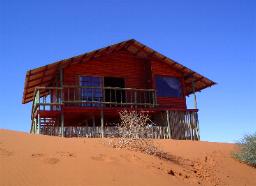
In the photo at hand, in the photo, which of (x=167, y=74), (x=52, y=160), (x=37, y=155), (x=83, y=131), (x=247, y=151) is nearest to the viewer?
(x=52, y=160)

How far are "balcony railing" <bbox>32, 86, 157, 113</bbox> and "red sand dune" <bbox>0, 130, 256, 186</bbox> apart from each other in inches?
213

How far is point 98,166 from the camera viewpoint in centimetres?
1240

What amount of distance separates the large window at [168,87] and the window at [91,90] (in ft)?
11.8

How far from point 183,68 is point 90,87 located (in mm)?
6545

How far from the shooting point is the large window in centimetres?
2491

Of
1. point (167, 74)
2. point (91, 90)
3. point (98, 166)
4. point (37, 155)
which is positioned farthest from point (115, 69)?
point (98, 166)

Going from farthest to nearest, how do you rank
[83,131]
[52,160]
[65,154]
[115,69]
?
[115,69] → [83,131] → [65,154] → [52,160]

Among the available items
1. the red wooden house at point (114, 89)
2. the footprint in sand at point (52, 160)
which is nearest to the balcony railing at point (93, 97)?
the red wooden house at point (114, 89)

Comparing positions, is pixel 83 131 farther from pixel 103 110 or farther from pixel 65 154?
pixel 65 154

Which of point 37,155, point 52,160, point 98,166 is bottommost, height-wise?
point 98,166

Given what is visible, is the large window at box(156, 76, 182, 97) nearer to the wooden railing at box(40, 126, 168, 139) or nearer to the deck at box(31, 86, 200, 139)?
the deck at box(31, 86, 200, 139)

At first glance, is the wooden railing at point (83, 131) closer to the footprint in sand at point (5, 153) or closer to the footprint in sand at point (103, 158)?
the footprint in sand at point (103, 158)

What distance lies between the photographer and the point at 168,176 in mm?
13000

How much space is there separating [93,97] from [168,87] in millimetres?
4963
